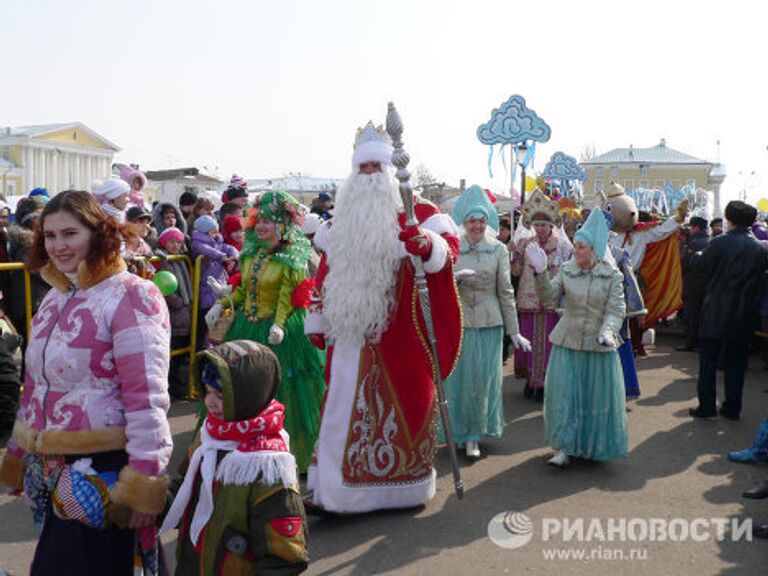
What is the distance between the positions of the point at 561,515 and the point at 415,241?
1888 millimetres

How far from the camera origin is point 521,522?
4645 mm

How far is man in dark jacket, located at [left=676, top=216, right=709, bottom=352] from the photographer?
11.3 meters

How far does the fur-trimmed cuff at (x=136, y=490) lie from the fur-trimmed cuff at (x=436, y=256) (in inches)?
91.6

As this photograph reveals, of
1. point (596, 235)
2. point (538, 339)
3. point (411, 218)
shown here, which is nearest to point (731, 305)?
point (538, 339)

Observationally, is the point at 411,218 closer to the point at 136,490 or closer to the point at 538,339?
the point at 136,490

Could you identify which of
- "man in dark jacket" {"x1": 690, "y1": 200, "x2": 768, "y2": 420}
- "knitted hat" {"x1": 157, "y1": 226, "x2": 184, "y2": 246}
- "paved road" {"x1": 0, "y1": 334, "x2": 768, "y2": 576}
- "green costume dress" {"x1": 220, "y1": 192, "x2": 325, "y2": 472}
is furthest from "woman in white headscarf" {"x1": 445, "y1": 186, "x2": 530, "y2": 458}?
"knitted hat" {"x1": 157, "y1": 226, "x2": 184, "y2": 246}

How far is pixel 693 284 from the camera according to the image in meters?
11.4

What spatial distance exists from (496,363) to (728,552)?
2.28 m

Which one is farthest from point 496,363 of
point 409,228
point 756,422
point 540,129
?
point 540,129

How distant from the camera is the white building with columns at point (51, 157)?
203 feet

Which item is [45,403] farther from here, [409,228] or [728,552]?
[728,552]

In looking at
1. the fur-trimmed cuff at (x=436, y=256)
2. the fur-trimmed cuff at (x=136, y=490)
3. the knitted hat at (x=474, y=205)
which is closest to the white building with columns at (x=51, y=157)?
the knitted hat at (x=474, y=205)

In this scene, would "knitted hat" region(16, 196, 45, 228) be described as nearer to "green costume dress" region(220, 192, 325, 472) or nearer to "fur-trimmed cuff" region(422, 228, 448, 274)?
"green costume dress" region(220, 192, 325, 472)

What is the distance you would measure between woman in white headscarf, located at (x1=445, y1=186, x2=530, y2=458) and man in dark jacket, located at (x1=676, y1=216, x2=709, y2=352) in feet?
19.4
